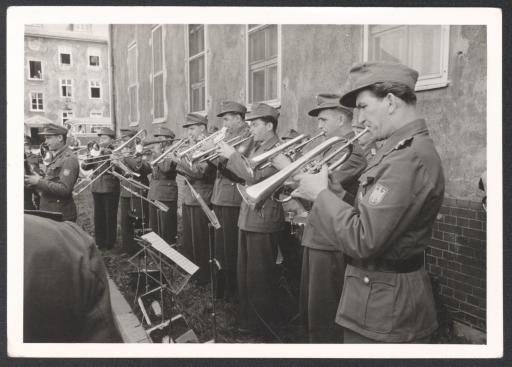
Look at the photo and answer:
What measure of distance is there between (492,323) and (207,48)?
175 inches

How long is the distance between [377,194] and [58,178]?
185 inches

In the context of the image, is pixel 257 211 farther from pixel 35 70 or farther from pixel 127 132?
pixel 127 132

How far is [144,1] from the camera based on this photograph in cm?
273

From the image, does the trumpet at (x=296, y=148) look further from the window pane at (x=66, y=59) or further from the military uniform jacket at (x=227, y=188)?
the window pane at (x=66, y=59)

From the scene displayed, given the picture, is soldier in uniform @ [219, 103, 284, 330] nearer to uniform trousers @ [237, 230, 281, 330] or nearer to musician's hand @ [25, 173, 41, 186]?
uniform trousers @ [237, 230, 281, 330]

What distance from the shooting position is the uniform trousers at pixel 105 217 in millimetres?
7105

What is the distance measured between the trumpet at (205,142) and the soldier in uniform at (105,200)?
229 centimetres

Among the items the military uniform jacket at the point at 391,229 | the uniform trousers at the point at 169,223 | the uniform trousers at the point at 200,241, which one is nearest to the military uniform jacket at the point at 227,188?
the uniform trousers at the point at 200,241

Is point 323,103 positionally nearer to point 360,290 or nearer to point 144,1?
point 144,1

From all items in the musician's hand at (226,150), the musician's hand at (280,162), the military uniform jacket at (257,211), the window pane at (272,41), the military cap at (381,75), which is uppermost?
the window pane at (272,41)

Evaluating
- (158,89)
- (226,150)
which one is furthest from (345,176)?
(158,89)

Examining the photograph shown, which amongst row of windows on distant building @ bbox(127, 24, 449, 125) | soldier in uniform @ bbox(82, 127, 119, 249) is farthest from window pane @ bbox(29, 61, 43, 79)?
soldier in uniform @ bbox(82, 127, 119, 249)

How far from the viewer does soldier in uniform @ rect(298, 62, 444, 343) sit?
1887 mm

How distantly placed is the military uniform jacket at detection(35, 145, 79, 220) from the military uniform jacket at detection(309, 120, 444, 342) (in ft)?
13.6
